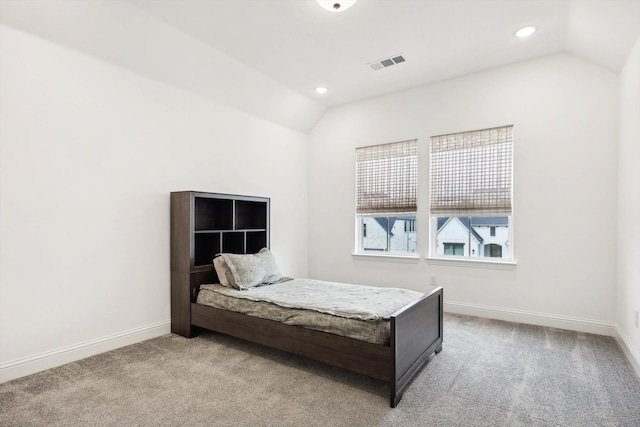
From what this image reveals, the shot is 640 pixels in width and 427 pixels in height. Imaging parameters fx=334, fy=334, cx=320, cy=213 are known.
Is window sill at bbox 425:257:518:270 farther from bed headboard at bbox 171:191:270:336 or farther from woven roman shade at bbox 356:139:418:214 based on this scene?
bed headboard at bbox 171:191:270:336

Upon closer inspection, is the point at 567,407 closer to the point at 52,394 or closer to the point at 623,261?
the point at 623,261

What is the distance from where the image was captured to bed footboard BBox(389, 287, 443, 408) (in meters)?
2.13

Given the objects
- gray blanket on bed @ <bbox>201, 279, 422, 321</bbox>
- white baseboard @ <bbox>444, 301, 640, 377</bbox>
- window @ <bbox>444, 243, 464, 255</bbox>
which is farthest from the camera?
window @ <bbox>444, 243, 464, 255</bbox>

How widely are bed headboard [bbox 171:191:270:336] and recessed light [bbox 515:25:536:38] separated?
3.24m

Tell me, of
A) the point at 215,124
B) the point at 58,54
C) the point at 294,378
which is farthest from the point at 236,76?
the point at 294,378

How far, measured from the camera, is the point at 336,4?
2.74 metres

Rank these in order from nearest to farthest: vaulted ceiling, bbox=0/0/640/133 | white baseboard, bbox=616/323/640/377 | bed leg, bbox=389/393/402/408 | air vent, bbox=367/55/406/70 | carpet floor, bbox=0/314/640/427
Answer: carpet floor, bbox=0/314/640/427 < bed leg, bbox=389/393/402/408 < white baseboard, bbox=616/323/640/377 < vaulted ceiling, bbox=0/0/640/133 < air vent, bbox=367/55/406/70

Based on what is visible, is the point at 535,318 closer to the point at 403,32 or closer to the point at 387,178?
the point at 387,178

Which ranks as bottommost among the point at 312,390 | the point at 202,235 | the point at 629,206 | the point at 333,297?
the point at 312,390

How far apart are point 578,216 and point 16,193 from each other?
201 inches

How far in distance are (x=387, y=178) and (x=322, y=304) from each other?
2.64 m

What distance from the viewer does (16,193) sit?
2518 mm

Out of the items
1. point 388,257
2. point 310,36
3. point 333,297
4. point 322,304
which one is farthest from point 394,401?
point 310,36

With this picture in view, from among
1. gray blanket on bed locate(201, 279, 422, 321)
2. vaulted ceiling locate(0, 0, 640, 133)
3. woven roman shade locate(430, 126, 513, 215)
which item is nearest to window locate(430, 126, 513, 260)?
woven roman shade locate(430, 126, 513, 215)
